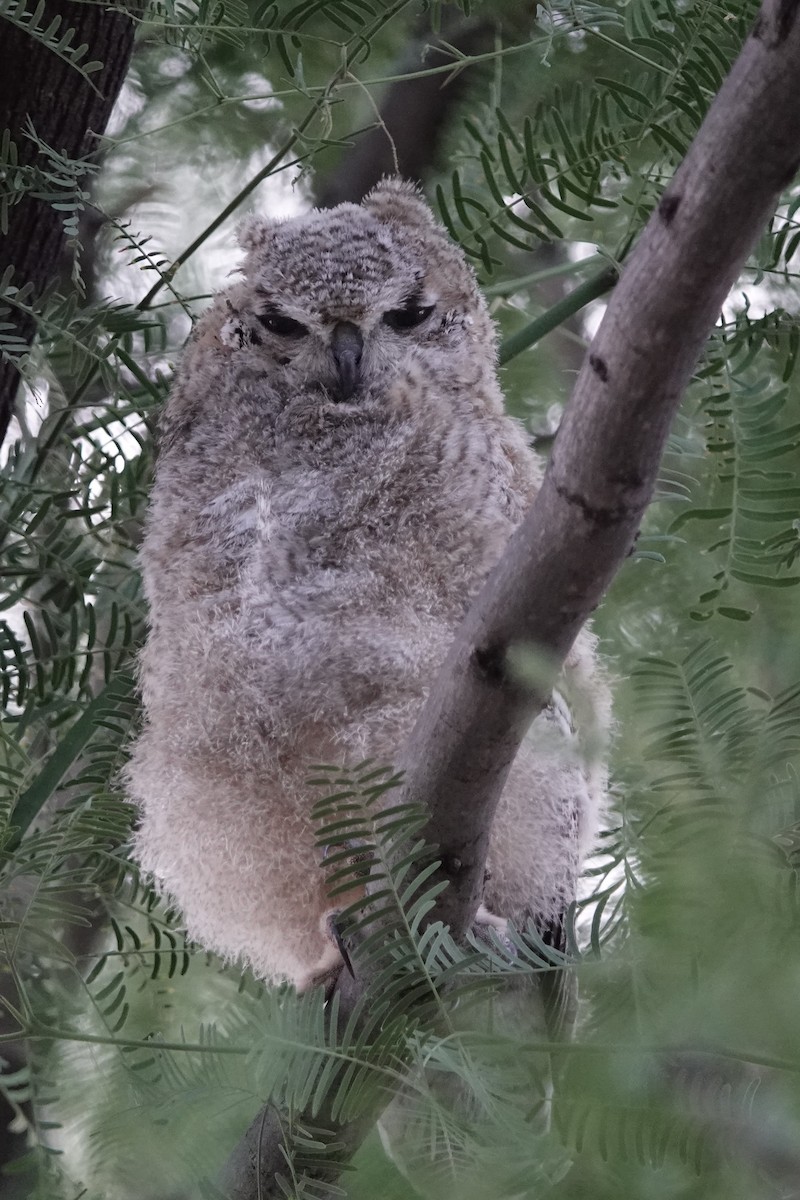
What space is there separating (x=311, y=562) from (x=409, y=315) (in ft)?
1.04

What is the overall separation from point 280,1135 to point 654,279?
2.44ft

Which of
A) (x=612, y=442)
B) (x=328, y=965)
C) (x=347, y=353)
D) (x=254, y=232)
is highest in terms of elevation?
(x=254, y=232)

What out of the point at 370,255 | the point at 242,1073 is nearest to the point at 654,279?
the point at 242,1073

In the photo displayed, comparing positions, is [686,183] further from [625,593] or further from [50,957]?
[50,957]

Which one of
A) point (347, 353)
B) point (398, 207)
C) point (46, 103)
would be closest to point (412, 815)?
point (347, 353)

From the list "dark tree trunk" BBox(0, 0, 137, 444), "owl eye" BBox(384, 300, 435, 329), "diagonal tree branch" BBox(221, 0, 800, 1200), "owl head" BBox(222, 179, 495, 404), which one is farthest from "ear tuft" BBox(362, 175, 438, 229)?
"diagonal tree branch" BBox(221, 0, 800, 1200)

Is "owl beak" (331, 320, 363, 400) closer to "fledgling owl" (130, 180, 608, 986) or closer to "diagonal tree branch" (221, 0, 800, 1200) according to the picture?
"fledgling owl" (130, 180, 608, 986)

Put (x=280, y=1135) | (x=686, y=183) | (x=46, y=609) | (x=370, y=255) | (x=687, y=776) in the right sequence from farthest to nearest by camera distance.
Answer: (x=46, y=609), (x=370, y=255), (x=280, y=1135), (x=686, y=183), (x=687, y=776)

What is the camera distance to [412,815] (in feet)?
2.81

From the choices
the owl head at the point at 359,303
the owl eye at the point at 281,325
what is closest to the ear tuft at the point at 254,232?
the owl head at the point at 359,303

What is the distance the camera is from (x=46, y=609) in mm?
1388

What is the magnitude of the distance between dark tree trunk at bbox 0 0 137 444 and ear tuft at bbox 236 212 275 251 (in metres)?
0.19

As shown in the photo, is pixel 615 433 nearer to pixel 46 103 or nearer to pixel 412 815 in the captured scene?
pixel 412 815

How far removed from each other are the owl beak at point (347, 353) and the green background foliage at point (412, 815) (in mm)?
142
